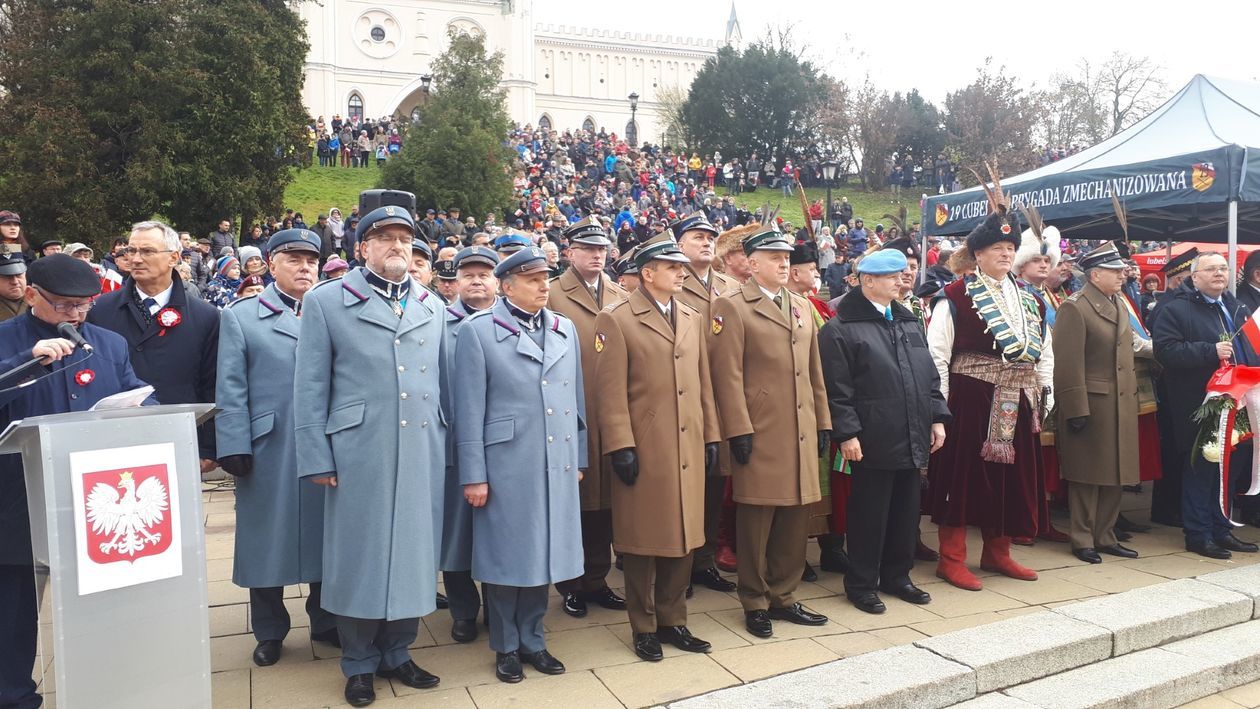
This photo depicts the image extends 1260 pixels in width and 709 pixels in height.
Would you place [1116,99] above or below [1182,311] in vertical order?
above

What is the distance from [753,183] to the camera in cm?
4478

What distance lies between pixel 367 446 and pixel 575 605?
1895 mm

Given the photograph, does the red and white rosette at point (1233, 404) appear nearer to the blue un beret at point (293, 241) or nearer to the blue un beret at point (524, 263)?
the blue un beret at point (524, 263)

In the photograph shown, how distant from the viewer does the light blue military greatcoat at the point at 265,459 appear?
4.44m

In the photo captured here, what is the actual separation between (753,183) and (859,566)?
1605 inches

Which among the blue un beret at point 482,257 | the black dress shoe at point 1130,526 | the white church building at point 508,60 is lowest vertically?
the black dress shoe at point 1130,526

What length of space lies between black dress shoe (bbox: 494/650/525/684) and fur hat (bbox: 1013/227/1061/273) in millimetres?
4298

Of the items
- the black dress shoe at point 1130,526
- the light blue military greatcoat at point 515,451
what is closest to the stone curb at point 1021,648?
the light blue military greatcoat at point 515,451

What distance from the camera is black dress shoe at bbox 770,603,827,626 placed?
5.09 metres

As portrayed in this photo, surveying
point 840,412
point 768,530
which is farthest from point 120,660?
point 840,412

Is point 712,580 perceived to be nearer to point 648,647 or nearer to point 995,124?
point 648,647

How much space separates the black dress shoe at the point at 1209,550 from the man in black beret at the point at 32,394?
6900 mm

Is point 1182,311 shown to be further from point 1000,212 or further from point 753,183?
point 753,183

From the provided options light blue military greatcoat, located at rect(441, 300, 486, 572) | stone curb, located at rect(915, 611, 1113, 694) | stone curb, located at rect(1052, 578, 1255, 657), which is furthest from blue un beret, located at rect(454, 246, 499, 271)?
stone curb, located at rect(1052, 578, 1255, 657)
